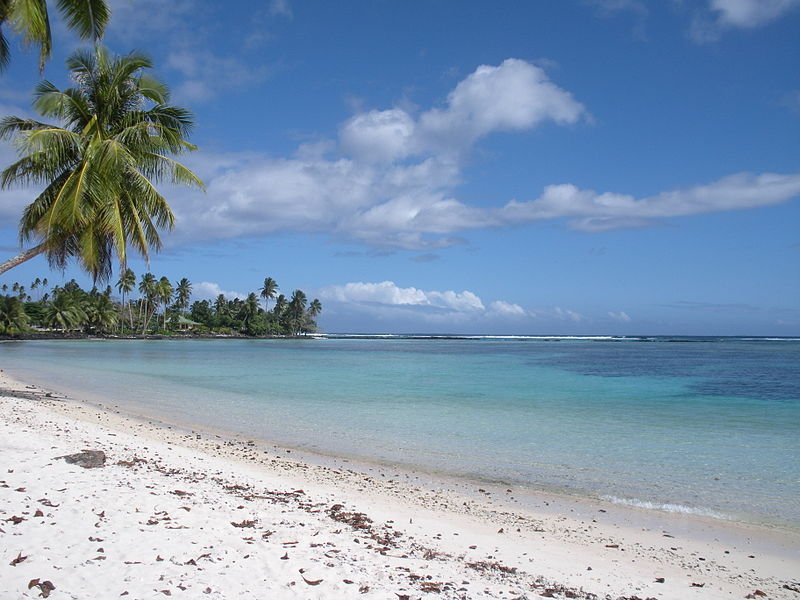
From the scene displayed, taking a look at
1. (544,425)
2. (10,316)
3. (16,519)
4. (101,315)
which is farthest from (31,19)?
(101,315)

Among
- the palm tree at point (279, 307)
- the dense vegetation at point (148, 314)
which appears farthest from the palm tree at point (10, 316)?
the palm tree at point (279, 307)

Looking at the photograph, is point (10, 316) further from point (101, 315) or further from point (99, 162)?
point (99, 162)

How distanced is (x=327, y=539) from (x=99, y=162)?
957cm

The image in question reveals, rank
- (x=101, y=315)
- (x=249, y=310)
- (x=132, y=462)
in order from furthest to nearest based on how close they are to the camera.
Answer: (x=249, y=310)
(x=101, y=315)
(x=132, y=462)

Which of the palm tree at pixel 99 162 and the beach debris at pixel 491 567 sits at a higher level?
the palm tree at pixel 99 162

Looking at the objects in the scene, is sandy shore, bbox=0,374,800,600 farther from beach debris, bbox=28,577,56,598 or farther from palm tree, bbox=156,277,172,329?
palm tree, bbox=156,277,172,329

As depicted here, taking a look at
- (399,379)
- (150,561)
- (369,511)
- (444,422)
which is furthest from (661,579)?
(399,379)

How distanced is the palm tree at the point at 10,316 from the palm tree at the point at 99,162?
7839cm

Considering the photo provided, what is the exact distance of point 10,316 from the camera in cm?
7744

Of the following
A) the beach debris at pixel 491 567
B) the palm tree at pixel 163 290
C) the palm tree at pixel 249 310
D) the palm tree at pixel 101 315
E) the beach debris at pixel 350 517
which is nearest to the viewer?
the beach debris at pixel 491 567

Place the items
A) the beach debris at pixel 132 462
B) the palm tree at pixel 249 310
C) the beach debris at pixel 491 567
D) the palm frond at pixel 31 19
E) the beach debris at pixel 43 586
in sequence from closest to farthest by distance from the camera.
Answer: the beach debris at pixel 43 586 < the beach debris at pixel 491 567 < the beach debris at pixel 132 462 < the palm frond at pixel 31 19 < the palm tree at pixel 249 310

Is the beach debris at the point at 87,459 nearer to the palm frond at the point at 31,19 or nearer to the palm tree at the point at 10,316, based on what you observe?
the palm frond at the point at 31,19

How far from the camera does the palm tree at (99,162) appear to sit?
1138 centimetres

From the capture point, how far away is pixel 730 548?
6059 millimetres
